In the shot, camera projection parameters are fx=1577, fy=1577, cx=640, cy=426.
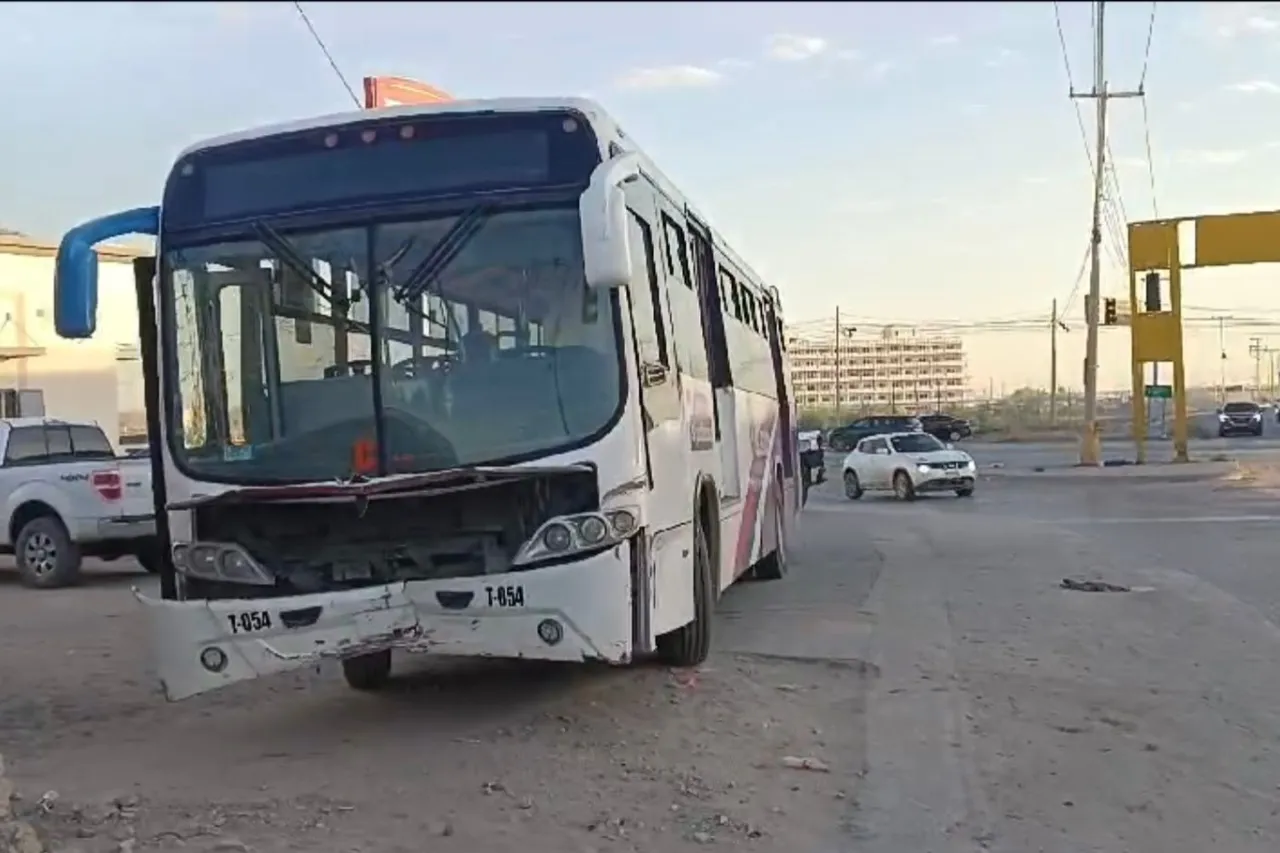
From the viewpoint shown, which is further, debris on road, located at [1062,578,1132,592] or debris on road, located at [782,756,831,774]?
debris on road, located at [1062,578,1132,592]

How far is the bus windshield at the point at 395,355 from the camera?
802 cm

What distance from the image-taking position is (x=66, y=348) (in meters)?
37.9

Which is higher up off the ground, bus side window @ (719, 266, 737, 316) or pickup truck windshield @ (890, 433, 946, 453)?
bus side window @ (719, 266, 737, 316)

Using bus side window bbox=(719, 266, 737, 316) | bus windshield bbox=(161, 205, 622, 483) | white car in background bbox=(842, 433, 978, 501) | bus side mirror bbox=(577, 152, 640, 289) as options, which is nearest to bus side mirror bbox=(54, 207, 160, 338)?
bus windshield bbox=(161, 205, 622, 483)

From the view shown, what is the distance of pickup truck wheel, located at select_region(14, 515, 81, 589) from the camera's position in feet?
57.6

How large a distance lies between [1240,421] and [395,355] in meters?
71.4

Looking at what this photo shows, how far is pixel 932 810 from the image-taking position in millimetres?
6703

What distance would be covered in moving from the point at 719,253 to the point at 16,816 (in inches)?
313

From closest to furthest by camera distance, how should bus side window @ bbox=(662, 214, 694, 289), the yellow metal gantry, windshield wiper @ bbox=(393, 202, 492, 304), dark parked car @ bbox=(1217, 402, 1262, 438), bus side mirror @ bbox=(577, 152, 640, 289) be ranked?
1. bus side mirror @ bbox=(577, 152, 640, 289)
2. windshield wiper @ bbox=(393, 202, 492, 304)
3. bus side window @ bbox=(662, 214, 694, 289)
4. the yellow metal gantry
5. dark parked car @ bbox=(1217, 402, 1262, 438)

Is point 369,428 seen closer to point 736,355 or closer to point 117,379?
point 736,355

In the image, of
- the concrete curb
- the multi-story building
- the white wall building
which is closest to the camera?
the white wall building

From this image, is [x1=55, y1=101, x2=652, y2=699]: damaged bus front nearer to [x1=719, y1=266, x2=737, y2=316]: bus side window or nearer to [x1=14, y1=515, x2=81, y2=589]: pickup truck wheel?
[x1=719, y1=266, x2=737, y2=316]: bus side window

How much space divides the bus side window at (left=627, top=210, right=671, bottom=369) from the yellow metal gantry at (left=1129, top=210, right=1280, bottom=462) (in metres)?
33.9

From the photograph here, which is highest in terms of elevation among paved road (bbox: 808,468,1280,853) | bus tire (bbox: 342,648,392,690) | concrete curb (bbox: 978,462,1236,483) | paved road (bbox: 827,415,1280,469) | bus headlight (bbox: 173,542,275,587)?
bus headlight (bbox: 173,542,275,587)
